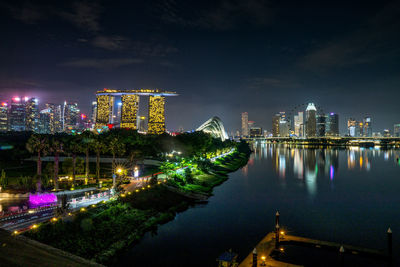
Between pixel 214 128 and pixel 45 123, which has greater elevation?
pixel 45 123

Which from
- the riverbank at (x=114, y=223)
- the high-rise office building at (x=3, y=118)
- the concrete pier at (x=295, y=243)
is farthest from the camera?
the high-rise office building at (x=3, y=118)

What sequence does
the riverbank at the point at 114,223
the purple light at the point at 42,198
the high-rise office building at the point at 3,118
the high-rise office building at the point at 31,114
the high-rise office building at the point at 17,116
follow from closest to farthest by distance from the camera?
1. the riverbank at the point at 114,223
2. the purple light at the point at 42,198
3. the high-rise office building at the point at 3,118
4. the high-rise office building at the point at 17,116
5. the high-rise office building at the point at 31,114

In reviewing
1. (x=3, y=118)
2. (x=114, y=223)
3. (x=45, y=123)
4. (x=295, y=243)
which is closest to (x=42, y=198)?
(x=114, y=223)

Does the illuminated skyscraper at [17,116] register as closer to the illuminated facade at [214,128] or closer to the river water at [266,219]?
the illuminated facade at [214,128]

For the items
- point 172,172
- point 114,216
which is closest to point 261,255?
point 114,216

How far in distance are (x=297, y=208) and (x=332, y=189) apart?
1575 centimetres

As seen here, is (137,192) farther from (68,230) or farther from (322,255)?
(322,255)

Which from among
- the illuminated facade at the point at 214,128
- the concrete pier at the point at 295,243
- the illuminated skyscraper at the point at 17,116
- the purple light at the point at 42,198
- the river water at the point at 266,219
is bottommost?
the river water at the point at 266,219

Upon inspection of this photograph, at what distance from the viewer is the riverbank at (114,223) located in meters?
19.8

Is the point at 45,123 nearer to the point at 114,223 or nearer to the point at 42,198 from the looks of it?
the point at 42,198

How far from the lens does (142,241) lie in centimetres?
2406

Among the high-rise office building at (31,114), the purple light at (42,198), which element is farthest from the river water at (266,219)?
the high-rise office building at (31,114)

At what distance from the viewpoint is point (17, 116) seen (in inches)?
6073

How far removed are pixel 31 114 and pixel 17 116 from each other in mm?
10497
